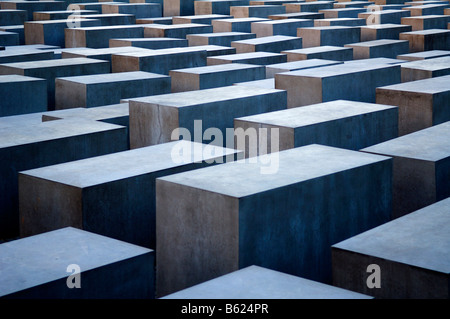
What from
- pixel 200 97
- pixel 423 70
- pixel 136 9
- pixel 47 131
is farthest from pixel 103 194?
pixel 136 9

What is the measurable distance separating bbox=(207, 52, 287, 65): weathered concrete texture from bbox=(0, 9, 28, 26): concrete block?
8.93m

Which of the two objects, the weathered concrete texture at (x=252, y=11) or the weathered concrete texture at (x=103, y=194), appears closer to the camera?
the weathered concrete texture at (x=103, y=194)

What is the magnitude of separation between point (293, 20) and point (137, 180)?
1482 centimetres

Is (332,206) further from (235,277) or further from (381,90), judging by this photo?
(381,90)

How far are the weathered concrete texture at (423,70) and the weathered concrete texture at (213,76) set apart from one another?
8.72 feet

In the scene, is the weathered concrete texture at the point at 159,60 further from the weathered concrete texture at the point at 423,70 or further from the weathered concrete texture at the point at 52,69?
the weathered concrete texture at the point at 423,70

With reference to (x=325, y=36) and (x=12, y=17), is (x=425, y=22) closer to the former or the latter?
(x=325, y=36)

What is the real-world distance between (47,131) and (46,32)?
10.6 meters

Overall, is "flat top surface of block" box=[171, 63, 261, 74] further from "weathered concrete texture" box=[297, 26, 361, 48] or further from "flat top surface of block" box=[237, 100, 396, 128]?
"weathered concrete texture" box=[297, 26, 361, 48]

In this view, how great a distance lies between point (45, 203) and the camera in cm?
652

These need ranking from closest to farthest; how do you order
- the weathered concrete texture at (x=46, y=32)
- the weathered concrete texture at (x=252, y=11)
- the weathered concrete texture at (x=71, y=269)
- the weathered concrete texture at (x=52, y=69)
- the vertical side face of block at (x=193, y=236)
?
the weathered concrete texture at (x=71, y=269) < the vertical side face of block at (x=193, y=236) < the weathered concrete texture at (x=52, y=69) < the weathered concrete texture at (x=46, y=32) < the weathered concrete texture at (x=252, y=11)

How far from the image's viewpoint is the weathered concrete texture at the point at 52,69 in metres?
12.7

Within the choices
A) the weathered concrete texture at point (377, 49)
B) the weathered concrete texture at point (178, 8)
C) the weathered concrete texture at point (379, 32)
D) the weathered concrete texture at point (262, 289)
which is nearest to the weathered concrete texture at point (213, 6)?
the weathered concrete texture at point (178, 8)

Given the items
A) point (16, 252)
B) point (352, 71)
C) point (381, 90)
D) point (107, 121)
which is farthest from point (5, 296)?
point (352, 71)
